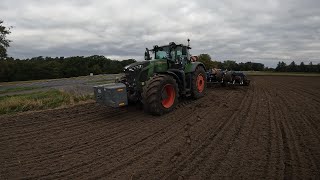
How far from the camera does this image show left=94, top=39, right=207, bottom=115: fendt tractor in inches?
370

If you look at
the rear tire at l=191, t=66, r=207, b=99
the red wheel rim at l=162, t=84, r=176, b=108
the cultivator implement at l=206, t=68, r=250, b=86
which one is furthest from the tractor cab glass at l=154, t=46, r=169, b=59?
the cultivator implement at l=206, t=68, r=250, b=86

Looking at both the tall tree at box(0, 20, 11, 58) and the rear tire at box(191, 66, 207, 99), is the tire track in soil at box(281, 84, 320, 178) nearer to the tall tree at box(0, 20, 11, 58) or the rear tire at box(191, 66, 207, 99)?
the rear tire at box(191, 66, 207, 99)

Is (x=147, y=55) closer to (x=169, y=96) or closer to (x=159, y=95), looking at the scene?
(x=169, y=96)

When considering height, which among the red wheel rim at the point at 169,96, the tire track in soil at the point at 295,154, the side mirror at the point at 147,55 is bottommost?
the tire track in soil at the point at 295,154

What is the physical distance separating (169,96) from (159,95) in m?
1.07

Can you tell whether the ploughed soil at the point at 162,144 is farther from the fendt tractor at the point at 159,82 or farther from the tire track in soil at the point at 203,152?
the fendt tractor at the point at 159,82

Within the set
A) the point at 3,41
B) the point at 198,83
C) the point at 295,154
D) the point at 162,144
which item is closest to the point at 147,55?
the point at 198,83

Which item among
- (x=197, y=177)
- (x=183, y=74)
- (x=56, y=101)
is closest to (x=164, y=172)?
(x=197, y=177)

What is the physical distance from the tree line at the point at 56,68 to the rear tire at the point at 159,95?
48786 mm

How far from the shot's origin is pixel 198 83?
1355cm

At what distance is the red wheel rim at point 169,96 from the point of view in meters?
10.4

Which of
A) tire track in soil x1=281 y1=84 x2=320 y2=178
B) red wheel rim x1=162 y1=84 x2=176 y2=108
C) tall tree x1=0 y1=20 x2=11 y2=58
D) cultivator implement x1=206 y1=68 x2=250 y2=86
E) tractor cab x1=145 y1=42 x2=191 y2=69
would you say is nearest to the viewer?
tire track in soil x1=281 y1=84 x2=320 y2=178

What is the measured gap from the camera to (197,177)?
504 cm

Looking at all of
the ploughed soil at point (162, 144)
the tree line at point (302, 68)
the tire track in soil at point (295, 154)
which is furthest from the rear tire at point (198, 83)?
the tree line at point (302, 68)
